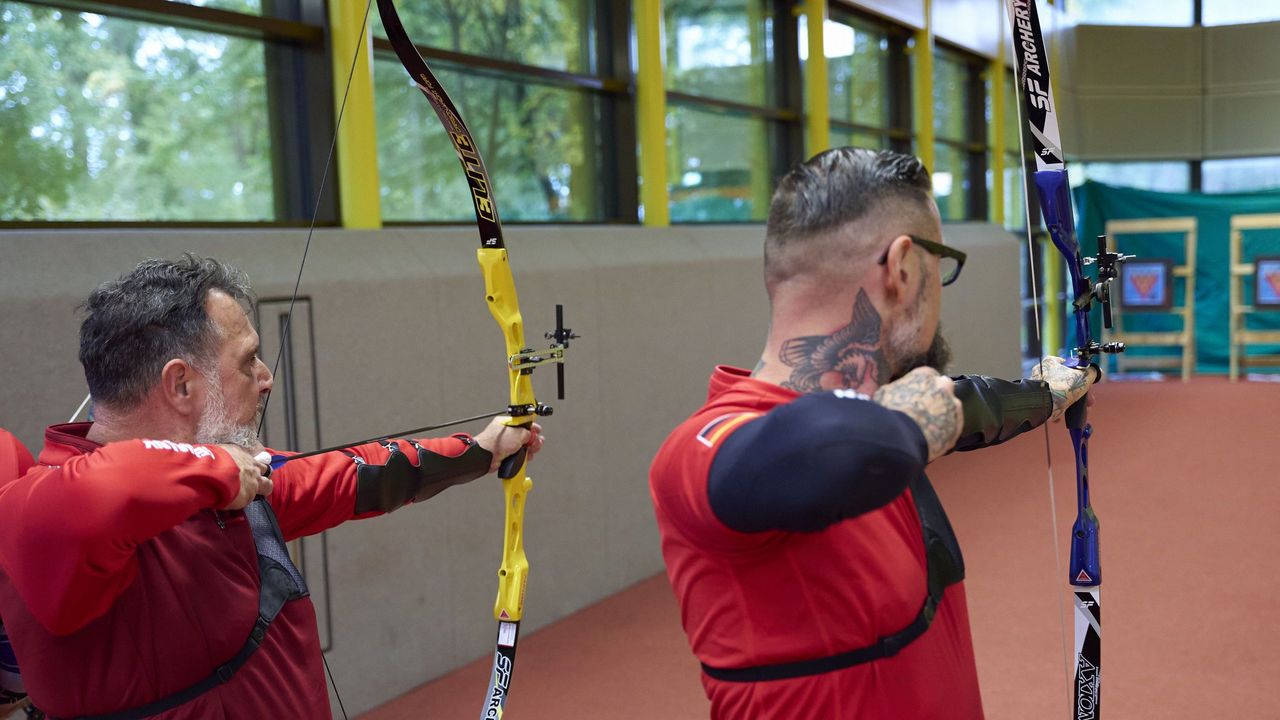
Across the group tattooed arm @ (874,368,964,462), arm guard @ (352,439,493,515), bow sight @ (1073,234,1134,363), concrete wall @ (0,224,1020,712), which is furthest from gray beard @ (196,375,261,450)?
bow sight @ (1073,234,1134,363)

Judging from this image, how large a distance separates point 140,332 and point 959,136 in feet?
25.5

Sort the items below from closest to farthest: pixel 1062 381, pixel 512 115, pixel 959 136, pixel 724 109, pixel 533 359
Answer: pixel 1062 381 → pixel 533 359 → pixel 512 115 → pixel 724 109 → pixel 959 136

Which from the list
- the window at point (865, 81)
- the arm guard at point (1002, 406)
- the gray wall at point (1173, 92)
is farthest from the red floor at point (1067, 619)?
the gray wall at point (1173, 92)

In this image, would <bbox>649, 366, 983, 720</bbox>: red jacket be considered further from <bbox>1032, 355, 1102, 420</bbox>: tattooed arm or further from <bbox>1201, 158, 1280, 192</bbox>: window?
<bbox>1201, 158, 1280, 192</bbox>: window

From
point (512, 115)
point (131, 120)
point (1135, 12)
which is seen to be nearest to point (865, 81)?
point (512, 115)

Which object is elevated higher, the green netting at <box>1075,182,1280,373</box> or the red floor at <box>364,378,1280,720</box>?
the green netting at <box>1075,182,1280,373</box>

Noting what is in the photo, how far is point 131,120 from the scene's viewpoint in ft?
8.43

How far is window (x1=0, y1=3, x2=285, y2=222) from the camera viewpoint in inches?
92.5

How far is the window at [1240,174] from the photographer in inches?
403

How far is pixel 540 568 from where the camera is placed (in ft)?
11.2

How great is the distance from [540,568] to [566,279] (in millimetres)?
934

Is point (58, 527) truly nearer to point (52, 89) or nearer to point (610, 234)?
point (52, 89)

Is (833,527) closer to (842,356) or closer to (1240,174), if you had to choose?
(842,356)

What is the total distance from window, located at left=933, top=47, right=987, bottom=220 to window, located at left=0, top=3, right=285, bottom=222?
5665 mm
